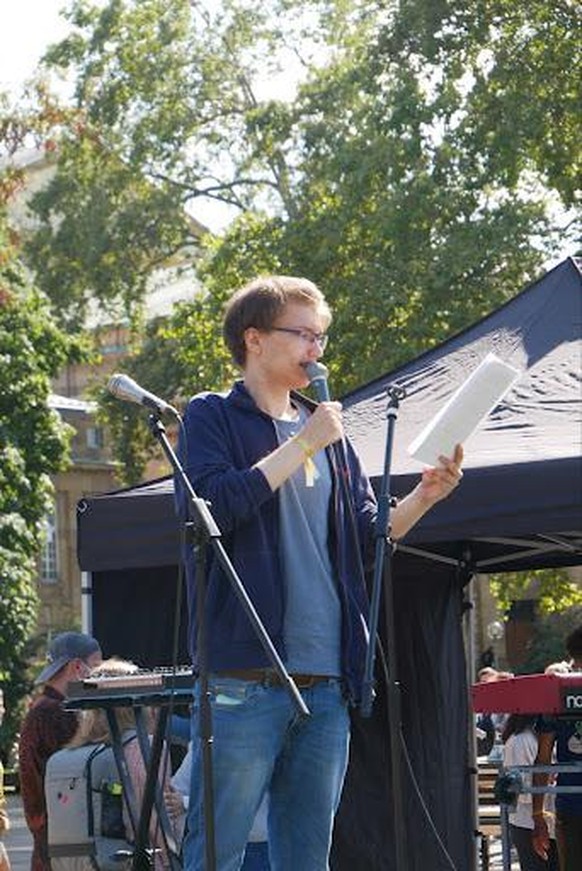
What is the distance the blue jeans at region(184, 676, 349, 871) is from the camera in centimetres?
504

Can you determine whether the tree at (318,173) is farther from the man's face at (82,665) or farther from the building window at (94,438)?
the building window at (94,438)

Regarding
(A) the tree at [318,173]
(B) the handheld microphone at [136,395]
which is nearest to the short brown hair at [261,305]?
(B) the handheld microphone at [136,395]

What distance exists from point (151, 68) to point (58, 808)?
3606 cm

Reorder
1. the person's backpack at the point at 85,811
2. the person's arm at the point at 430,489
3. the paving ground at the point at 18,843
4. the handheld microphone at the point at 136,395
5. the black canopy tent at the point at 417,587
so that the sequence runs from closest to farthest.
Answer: the person's arm at the point at 430,489 < the handheld microphone at the point at 136,395 < the person's backpack at the point at 85,811 < the black canopy tent at the point at 417,587 < the paving ground at the point at 18,843

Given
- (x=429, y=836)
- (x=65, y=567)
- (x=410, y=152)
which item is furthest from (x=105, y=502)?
(x=65, y=567)

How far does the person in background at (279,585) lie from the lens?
16.5ft

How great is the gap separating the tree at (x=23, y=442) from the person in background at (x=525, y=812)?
24.5 meters

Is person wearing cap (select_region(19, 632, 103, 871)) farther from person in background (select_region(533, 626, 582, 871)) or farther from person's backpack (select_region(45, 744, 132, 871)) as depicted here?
person in background (select_region(533, 626, 582, 871))

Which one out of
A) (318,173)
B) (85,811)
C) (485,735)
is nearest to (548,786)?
(85,811)

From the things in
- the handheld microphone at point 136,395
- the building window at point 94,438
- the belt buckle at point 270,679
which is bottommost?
the belt buckle at point 270,679

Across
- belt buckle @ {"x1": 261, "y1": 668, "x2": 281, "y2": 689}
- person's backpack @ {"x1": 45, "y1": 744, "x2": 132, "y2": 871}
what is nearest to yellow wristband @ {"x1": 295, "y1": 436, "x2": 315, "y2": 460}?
belt buckle @ {"x1": 261, "y1": 668, "x2": 281, "y2": 689}

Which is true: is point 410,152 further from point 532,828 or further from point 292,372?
point 292,372

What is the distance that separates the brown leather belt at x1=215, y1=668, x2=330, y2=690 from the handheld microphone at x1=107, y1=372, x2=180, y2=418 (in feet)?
2.55

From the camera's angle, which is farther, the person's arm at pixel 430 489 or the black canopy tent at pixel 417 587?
the black canopy tent at pixel 417 587
